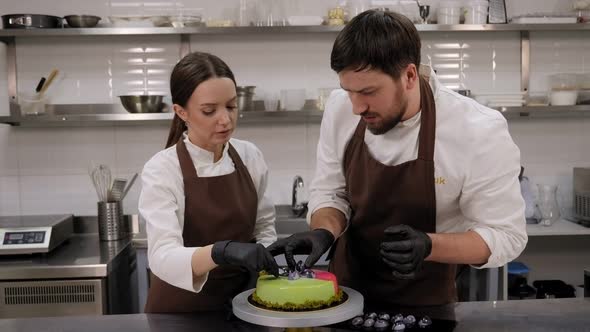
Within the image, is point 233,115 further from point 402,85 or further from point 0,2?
point 0,2

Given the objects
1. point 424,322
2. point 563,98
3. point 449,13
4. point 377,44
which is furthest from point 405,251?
point 563,98

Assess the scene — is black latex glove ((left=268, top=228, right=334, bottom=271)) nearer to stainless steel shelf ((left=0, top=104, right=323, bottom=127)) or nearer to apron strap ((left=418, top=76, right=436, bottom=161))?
apron strap ((left=418, top=76, right=436, bottom=161))

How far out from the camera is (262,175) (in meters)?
2.11

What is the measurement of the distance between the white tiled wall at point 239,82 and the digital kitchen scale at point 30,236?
1.82ft

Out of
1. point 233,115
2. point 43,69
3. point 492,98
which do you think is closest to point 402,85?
point 233,115

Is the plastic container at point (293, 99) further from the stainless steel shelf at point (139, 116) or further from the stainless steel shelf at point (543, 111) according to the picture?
the stainless steel shelf at point (543, 111)

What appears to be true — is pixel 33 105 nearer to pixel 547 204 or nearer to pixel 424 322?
pixel 424 322

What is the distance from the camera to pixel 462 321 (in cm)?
159

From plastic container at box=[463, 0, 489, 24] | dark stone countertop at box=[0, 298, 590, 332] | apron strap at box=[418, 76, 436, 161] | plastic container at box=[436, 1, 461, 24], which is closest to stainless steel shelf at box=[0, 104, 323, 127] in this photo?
plastic container at box=[436, 1, 461, 24]

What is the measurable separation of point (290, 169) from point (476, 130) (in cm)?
212

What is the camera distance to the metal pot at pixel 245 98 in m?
3.37

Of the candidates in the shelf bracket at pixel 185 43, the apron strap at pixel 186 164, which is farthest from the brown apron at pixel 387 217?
the shelf bracket at pixel 185 43

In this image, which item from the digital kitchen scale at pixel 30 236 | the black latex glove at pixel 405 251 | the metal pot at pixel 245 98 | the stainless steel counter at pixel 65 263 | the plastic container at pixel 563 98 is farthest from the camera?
the plastic container at pixel 563 98

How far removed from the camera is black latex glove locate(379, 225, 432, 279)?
150 cm
